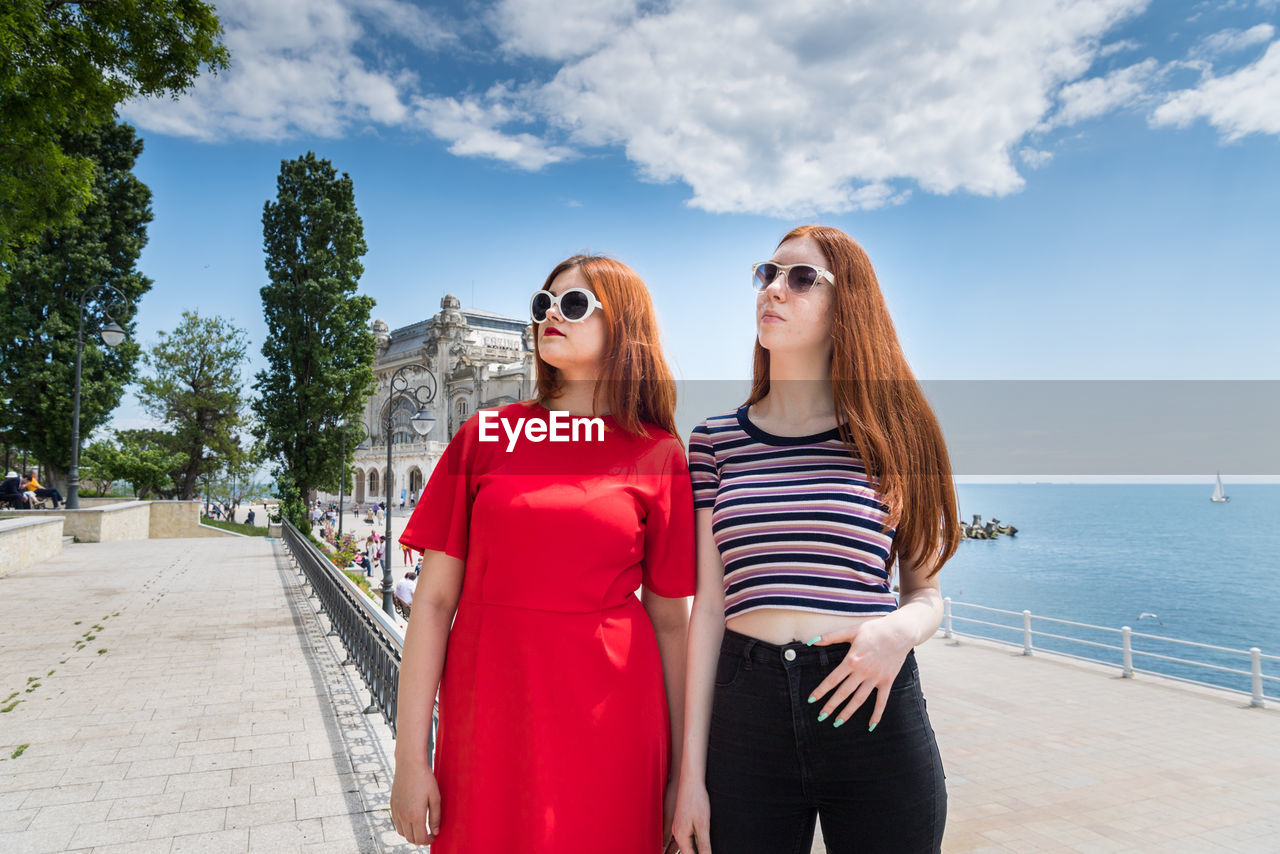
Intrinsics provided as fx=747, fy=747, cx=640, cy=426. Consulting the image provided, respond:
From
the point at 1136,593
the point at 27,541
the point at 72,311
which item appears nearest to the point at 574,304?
the point at 27,541

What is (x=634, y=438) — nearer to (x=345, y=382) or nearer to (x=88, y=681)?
(x=88, y=681)

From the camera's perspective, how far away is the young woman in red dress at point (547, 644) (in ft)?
6.12

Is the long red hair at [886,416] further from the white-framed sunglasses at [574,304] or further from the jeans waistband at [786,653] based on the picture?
the white-framed sunglasses at [574,304]

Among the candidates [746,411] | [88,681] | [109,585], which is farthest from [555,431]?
[109,585]

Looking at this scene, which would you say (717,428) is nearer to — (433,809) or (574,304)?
(574,304)

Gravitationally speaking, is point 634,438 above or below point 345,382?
below

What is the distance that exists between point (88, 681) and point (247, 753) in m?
3.55

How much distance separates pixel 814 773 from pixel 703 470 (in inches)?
31.9

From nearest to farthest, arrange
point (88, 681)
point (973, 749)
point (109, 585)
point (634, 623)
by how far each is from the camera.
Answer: point (634, 623) < point (88, 681) < point (973, 749) < point (109, 585)

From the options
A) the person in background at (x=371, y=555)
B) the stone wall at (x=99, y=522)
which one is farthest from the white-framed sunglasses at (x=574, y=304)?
the person in background at (x=371, y=555)

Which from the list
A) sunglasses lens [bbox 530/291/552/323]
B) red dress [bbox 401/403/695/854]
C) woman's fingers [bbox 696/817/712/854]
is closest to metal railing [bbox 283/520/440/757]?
red dress [bbox 401/403/695/854]

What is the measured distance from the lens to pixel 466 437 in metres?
2.11

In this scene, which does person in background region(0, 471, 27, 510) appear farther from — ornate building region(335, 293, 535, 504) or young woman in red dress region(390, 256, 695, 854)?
ornate building region(335, 293, 535, 504)

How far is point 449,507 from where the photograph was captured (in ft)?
6.64
